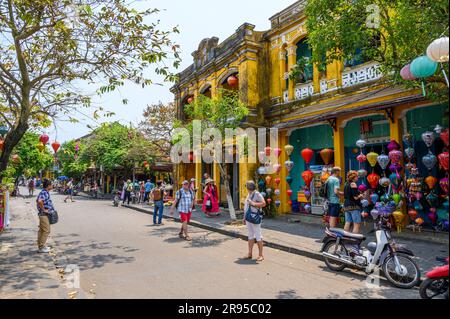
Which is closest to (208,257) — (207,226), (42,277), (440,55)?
(42,277)

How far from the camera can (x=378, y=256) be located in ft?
19.2

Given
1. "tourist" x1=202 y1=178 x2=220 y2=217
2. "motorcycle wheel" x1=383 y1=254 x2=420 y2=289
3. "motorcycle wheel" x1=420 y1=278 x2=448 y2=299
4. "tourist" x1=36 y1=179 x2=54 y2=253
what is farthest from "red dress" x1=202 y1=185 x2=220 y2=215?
"motorcycle wheel" x1=420 y1=278 x2=448 y2=299

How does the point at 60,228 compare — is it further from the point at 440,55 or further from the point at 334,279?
the point at 440,55

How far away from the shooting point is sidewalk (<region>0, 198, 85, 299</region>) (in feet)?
16.4

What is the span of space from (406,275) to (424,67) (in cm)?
353

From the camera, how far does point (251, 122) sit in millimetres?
14867

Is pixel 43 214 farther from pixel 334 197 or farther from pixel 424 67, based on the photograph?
pixel 424 67

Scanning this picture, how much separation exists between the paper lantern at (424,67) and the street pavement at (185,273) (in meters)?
3.63

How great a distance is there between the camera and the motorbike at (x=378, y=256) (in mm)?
5520

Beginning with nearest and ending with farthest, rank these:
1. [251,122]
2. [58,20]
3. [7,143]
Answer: [58,20], [7,143], [251,122]

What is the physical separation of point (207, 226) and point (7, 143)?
6993 millimetres

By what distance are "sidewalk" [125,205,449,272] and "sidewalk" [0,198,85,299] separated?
5.22 meters

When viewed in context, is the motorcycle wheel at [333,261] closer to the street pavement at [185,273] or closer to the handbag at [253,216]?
the street pavement at [185,273]

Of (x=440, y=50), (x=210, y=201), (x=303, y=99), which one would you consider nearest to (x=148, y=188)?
(x=210, y=201)
